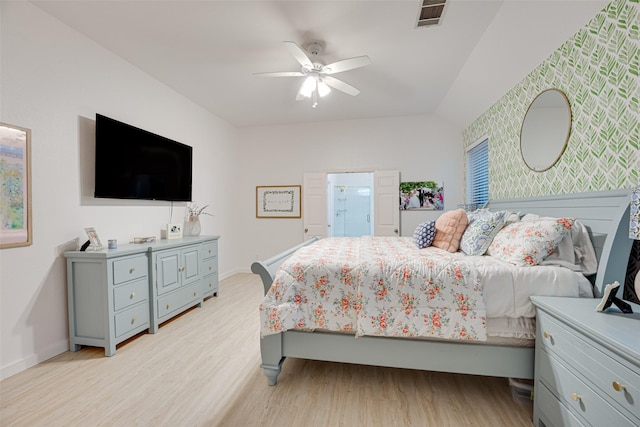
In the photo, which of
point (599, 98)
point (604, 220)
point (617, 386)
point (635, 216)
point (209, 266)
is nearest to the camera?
point (617, 386)

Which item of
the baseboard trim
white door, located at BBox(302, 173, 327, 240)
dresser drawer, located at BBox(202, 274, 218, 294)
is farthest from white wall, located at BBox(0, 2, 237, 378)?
white door, located at BBox(302, 173, 327, 240)

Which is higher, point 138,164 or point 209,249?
point 138,164

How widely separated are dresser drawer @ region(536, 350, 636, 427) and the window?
8.42 ft

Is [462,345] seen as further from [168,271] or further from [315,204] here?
[315,204]

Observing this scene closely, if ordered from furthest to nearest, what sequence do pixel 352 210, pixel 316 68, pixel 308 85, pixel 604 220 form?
1. pixel 352 210
2. pixel 308 85
3. pixel 316 68
4. pixel 604 220

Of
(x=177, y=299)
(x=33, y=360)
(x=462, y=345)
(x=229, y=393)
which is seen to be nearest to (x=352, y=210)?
(x=177, y=299)

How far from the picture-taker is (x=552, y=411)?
1.29 metres

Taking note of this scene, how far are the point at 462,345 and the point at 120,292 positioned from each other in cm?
266

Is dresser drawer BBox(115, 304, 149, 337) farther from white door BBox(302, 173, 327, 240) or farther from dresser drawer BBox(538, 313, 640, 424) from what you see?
dresser drawer BBox(538, 313, 640, 424)

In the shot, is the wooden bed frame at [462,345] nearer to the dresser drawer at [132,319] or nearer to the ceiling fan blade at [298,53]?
the dresser drawer at [132,319]

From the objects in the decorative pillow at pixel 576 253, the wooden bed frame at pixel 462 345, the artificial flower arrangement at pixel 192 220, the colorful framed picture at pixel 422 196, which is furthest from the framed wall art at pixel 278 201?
the decorative pillow at pixel 576 253

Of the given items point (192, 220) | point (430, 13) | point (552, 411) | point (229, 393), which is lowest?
point (229, 393)

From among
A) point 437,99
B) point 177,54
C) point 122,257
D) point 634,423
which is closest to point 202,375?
point 122,257

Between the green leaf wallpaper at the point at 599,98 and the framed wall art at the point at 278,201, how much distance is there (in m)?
3.44
